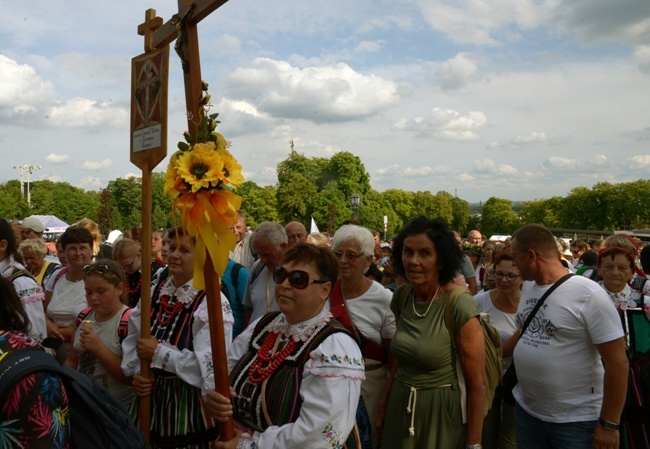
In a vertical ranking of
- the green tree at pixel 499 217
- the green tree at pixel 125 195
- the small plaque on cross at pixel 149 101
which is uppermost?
the green tree at pixel 125 195

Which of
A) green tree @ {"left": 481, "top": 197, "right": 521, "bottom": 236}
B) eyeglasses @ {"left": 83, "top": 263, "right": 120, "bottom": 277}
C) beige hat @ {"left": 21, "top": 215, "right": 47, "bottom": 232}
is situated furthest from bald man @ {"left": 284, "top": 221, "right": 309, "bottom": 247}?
green tree @ {"left": 481, "top": 197, "right": 521, "bottom": 236}

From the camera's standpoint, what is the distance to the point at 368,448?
380 cm

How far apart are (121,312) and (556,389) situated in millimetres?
2902

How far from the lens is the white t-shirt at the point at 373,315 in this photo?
395 centimetres

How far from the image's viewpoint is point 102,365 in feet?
12.5

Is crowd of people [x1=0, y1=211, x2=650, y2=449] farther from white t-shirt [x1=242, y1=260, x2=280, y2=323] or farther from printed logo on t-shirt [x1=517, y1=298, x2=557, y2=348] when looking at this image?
white t-shirt [x1=242, y1=260, x2=280, y2=323]

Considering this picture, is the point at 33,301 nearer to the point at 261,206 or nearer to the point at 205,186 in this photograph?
the point at 205,186

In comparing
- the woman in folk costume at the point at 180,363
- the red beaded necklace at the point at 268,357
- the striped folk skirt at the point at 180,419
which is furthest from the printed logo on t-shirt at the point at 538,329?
the striped folk skirt at the point at 180,419

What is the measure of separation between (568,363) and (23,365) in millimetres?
2912

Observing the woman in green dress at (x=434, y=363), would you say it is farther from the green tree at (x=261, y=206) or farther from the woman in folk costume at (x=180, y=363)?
the green tree at (x=261, y=206)

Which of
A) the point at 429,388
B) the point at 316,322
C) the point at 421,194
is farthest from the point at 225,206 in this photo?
the point at 421,194

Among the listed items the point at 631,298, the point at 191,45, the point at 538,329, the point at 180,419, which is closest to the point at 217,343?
the point at 180,419

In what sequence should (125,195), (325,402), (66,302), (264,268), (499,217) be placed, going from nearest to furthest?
(325,402) → (66,302) → (264,268) → (125,195) → (499,217)

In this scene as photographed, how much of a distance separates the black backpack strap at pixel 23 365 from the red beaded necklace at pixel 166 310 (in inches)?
53.2
